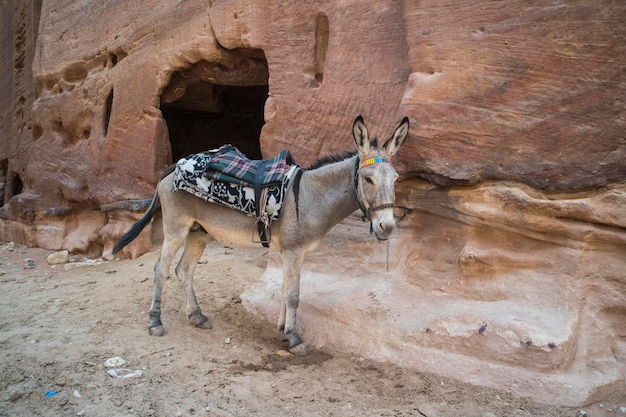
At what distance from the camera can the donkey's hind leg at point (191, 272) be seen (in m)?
5.08

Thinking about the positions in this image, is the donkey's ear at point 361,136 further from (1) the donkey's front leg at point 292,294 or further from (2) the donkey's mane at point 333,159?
(1) the donkey's front leg at point 292,294

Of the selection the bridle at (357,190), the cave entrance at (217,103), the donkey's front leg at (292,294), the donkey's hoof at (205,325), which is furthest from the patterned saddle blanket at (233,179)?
the cave entrance at (217,103)

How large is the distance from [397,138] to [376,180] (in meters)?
0.53

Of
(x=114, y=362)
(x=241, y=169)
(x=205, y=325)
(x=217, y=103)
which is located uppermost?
(x=217, y=103)

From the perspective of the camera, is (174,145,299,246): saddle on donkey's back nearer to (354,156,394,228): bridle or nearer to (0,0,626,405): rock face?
(354,156,394,228): bridle

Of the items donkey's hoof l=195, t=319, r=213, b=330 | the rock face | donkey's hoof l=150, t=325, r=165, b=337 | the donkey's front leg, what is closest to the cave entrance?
the rock face

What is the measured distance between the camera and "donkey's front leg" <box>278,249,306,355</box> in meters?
4.43

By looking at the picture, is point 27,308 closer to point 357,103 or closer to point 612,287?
point 357,103

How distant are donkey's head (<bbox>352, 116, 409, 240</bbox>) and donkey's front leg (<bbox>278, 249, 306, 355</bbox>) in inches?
33.9

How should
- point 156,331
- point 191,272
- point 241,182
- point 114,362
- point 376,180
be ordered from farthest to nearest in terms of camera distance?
point 191,272
point 156,331
point 241,182
point 114,362
point 376,180

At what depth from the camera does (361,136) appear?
409 centimetres

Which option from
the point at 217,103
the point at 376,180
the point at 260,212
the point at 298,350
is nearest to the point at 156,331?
the point at 298,350

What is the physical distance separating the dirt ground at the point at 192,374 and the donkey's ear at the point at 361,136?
1889 millimetres

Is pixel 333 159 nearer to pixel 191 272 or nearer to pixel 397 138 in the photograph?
pixel 397 138
